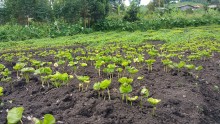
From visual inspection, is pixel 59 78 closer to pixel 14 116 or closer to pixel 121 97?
pixel 121 97

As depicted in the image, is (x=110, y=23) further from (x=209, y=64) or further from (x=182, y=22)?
(x=209, y=64)

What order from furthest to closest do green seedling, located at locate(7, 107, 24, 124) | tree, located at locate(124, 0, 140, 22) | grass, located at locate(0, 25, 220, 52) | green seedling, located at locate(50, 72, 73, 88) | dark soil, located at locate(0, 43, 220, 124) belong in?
1. tree, located at locate(124, 0, 140, 22)
2. grass, located at locate(0, 25, 220, 52)
3. green seedling, located at locate(50, 72, 73, 88)
4. dark soil, located at locate(0, 43, 220, 124)
5. green seedling, located at locate(7, 107, 24, 124)

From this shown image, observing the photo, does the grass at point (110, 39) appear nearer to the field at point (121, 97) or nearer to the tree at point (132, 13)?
the field at point (121, 97)

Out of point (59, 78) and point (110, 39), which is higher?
point (59, 78)

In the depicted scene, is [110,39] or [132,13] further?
[132,13]

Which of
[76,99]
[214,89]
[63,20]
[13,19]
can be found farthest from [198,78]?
[13,19]

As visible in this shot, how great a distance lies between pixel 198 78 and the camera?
5066mm

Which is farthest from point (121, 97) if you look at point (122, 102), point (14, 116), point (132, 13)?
point (132, 13)

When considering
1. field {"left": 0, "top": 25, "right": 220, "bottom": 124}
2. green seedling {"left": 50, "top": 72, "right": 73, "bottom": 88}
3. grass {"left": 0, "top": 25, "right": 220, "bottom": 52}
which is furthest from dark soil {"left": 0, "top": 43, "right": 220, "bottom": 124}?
grass {"left": 0, "top": 25, "right": 220, "bottom": 52}

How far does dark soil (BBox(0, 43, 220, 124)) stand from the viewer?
124 inches

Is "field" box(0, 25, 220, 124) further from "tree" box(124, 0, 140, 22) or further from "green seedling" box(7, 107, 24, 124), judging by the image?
"tree" box(124, 0, 140, 22)

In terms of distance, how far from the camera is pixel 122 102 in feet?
11.5

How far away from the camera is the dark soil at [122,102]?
316 cm

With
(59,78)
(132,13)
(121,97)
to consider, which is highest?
(132,13)
